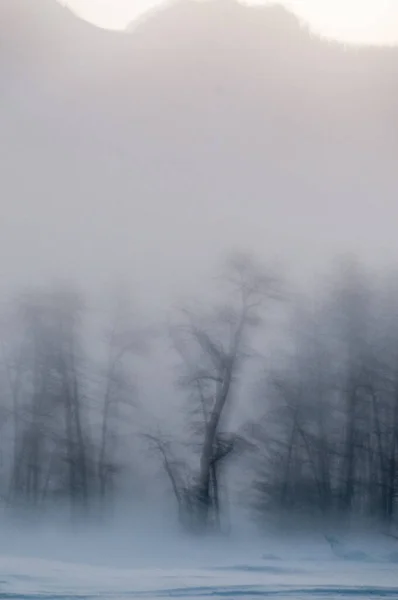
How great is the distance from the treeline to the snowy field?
11.1ft

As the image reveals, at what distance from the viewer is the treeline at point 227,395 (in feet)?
51.1

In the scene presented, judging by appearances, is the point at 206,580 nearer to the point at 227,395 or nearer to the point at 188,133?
the point at 227,395

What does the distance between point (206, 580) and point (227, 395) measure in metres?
6.46

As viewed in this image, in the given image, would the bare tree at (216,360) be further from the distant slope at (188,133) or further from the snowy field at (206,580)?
the distant slope at (188,133)

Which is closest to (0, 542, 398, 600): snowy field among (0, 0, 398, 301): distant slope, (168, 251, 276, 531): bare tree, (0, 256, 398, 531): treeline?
(168, 251, 276, 531): bare tree

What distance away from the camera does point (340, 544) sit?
→ 14172mm

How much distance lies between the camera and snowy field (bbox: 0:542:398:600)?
838cm

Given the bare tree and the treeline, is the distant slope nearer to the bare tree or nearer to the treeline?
the treeline

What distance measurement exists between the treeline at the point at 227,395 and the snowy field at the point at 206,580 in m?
3.38

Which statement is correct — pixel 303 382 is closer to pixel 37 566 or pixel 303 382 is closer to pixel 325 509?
pixel 325 509

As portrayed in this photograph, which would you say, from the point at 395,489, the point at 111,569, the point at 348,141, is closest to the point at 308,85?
the point at 348,141

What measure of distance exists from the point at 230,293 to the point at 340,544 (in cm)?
521

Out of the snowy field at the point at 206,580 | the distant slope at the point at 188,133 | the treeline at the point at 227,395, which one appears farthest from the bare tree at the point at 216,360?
the distant slope at the point at 188,133

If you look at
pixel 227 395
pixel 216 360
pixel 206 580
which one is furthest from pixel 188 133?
pixel 206 580
